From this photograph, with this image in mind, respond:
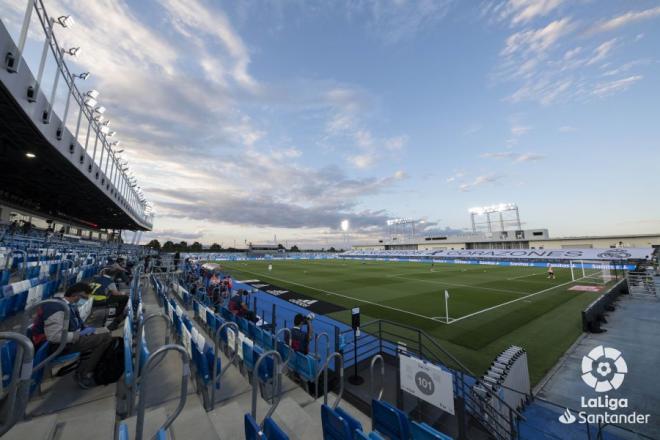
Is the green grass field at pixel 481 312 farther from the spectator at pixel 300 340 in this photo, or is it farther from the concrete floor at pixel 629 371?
the spectator at pixel 300 340

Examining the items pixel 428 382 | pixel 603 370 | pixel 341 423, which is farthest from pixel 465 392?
pixel 603 370

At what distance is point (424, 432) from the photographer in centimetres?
325

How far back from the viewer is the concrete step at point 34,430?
2.73 m

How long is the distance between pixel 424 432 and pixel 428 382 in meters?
1.76

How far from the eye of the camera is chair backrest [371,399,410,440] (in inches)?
140

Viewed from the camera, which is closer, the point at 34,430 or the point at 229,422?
the point at 34,430

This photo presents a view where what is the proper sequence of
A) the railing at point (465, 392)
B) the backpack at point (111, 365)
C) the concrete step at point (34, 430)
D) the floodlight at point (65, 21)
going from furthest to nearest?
the floodlight at point (65, 21) → the railing at point (465, 392) → the backpack at point (111, 365) → the concrete step at point (34, 430)

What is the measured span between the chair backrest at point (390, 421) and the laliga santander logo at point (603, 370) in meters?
7.76

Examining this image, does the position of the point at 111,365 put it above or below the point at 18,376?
below

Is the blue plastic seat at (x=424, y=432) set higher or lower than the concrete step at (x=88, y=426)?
lower

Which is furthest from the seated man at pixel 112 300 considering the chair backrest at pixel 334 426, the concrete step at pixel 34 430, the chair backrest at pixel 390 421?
the chair backrest at pixel 390 421

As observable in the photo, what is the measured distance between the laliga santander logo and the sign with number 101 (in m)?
6.46

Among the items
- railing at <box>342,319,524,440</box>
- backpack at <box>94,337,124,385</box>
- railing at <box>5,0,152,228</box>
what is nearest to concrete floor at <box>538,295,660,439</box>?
railing at <box>342,319,524,440</box>

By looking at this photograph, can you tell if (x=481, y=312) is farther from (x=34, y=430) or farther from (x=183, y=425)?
(x=34, y=430)
